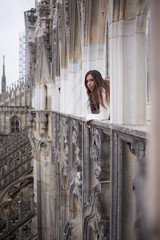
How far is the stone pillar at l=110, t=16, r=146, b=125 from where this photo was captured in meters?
1.63

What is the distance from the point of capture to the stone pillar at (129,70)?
1634mm

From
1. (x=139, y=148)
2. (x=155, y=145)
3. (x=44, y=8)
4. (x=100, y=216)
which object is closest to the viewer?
(x=155, y=145)

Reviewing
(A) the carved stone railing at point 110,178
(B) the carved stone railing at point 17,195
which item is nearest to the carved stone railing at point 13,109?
(B) the carved stone railing at point 17,195

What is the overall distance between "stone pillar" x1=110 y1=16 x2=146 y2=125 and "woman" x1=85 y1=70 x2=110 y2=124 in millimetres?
373

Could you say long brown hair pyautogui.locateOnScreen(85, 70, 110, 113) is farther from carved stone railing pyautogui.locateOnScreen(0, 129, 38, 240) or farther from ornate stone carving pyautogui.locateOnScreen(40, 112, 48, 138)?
carved stone railing pyautogui.locateOnScreen(0, 129, 38, 240)

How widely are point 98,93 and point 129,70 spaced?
476mm

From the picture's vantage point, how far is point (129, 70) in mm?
1650

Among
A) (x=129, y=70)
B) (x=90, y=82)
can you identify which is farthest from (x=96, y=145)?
(x=129, y=70)

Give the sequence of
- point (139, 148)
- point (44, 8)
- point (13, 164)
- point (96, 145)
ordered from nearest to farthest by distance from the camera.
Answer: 1. point (139, 148)
2. point (96, 145)
3. point (44, 8)
4. point (13, 164)

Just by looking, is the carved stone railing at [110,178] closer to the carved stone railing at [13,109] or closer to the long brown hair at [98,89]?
the long brown hair at [98,89]

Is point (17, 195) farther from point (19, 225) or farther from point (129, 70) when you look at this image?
point (129, 70)

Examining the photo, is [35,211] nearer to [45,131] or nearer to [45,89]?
[45,131]

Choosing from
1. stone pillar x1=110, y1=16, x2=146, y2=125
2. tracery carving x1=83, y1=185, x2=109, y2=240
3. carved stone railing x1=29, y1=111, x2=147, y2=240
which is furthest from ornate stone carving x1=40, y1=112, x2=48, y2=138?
stone pillar x1=110, y1=16, x2=146, y2=125

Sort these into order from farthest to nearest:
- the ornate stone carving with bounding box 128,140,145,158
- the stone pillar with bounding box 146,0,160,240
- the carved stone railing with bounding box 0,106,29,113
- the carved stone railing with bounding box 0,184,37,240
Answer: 1. the carved stone railing with bounding box 0,106,29,113
2. the carved stone railing with bounding box 0,184,37,240
3. the ornate stone carving with bounding box 128,140,145,158
4. the stone pillar with bounding box 146,0,160,240
